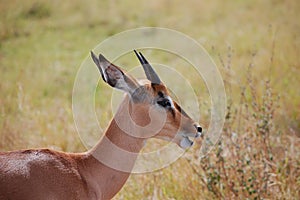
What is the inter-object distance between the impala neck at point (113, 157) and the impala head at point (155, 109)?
82mm

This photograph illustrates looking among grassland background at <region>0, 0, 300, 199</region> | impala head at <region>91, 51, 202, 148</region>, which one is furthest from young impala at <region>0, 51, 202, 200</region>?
grassland background at <region>0, 0, 300, 199</region>

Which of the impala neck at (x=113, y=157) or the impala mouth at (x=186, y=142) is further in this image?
the impala mouth at (x=186, y=142)

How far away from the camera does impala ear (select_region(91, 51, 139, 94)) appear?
4.62 m

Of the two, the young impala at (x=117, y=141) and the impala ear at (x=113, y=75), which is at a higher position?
the impala ear at (x=113, y=75)

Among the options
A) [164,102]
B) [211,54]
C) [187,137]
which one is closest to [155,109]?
[164,102]

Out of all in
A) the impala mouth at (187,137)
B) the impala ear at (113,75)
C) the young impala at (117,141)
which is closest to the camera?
the young impala at (117,141)

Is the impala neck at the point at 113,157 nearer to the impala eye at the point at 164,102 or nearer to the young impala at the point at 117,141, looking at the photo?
the young impala at the point at 117,141

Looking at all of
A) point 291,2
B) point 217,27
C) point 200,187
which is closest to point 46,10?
point 217,27

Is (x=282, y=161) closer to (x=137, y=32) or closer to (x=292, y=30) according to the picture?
(x=292, y=30)

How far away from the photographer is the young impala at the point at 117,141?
14.8ft


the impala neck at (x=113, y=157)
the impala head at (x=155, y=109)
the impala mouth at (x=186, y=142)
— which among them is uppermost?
the impala head at (x=155, y=109)

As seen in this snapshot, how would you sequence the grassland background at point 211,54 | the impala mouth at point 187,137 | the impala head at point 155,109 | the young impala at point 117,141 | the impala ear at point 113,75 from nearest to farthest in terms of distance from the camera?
the young impala at point 117,141
the impala ear at point 113,75
the impala head at point 155,109
the impala mouth at point 187,137
the grassland background at point 211,54

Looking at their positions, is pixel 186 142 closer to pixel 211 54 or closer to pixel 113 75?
pixel 113 75

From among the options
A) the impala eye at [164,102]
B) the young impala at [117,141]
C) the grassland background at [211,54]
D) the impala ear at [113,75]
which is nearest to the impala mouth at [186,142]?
the young impala at [117,141]
